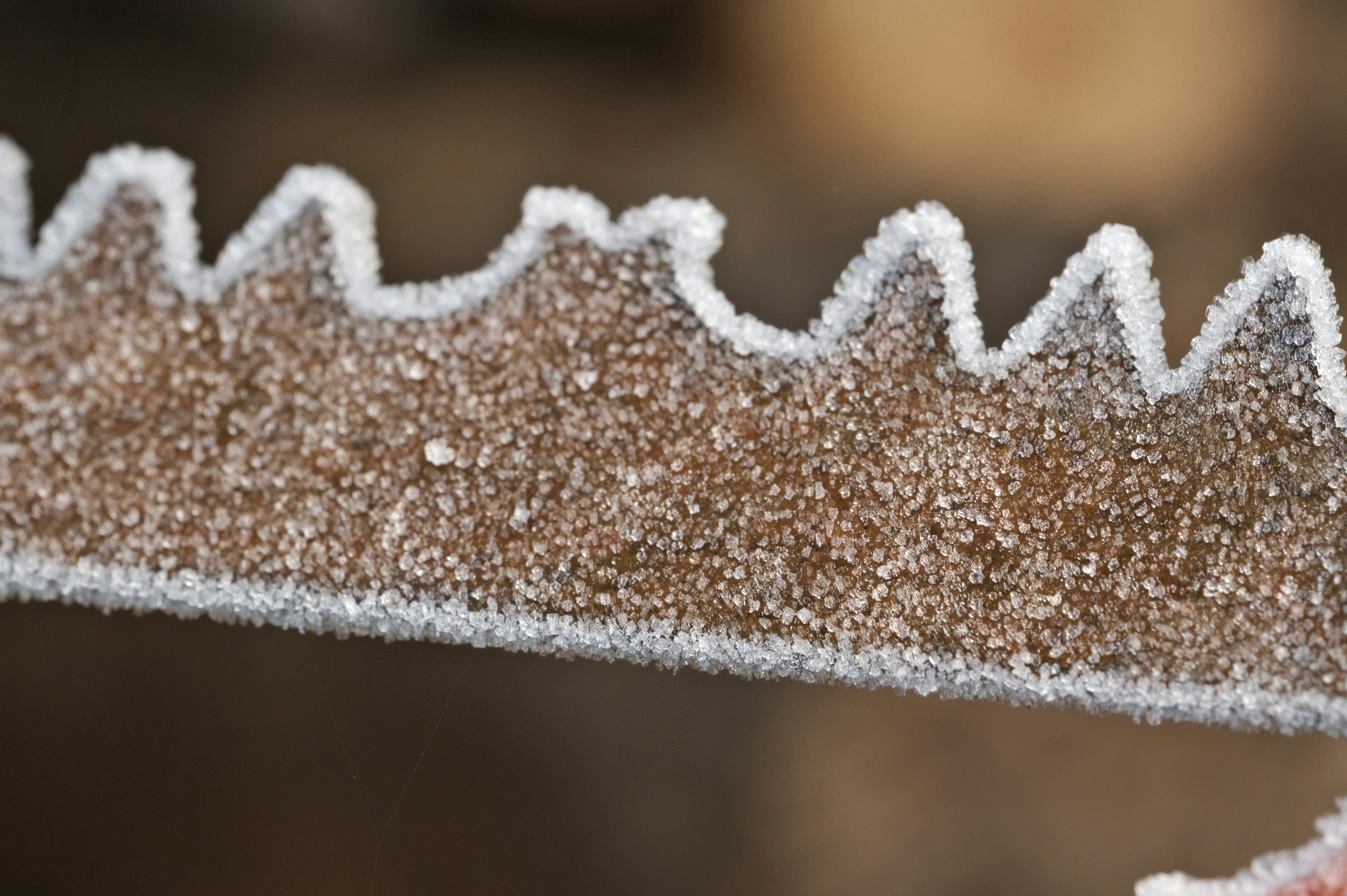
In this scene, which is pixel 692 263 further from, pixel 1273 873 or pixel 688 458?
pixel 1273 873

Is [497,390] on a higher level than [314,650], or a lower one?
higher

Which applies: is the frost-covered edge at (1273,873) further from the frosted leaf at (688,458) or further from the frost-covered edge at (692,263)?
the frost-covered edge at (692,263)

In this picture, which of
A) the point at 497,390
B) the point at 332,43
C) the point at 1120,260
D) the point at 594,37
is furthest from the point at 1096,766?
the point at 332,43

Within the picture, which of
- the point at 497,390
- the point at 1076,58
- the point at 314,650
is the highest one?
the point at 1076,58

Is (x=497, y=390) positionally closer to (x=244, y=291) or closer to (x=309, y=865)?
(x=244, y=291)

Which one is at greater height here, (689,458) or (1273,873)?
(689,458)

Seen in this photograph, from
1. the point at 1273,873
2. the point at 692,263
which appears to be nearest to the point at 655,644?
the point at 692,263

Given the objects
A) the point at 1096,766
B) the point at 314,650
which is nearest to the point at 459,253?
the point at 314,650
